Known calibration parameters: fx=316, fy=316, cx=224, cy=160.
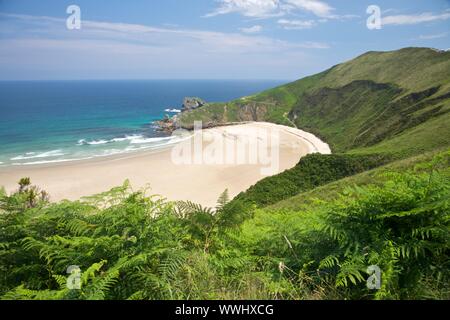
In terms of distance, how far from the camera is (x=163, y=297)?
3.16 meters

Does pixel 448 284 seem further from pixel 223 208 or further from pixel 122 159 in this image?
pixel 122 159

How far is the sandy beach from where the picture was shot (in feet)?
121

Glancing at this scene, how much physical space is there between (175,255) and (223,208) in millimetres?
1630

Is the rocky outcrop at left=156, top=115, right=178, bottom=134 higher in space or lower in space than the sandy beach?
higher

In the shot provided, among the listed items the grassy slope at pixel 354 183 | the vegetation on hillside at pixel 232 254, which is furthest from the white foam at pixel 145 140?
the vegetation on hillside at pixel 232 254

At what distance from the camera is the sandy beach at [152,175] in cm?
3697

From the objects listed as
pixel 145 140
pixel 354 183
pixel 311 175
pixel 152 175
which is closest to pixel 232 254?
pixel 354 183

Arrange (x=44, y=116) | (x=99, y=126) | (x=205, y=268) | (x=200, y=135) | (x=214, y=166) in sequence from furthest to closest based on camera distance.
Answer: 1. (x=44, y=116)
2. (x=99, y=126)
3. (x=200, y=135)
4. (x=214, y=166)
5. (x=205, y=268)

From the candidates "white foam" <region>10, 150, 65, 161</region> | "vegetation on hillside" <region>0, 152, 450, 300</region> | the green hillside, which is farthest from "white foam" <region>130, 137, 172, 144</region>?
"vegetation on hillside" <region>0, 152, 450, 300</region>

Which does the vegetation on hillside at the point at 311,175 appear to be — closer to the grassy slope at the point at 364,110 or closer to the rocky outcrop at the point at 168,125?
the grassy slope at the point at 364,110

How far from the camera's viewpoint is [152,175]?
44.0 m

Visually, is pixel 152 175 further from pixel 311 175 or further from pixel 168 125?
pixel 168 125

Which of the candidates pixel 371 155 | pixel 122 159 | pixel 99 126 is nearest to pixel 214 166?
pixel 122 159

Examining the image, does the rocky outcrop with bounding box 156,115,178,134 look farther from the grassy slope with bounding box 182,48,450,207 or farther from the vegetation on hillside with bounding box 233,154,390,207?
the vegetation on hillside with bounding box 233,154,390,207
